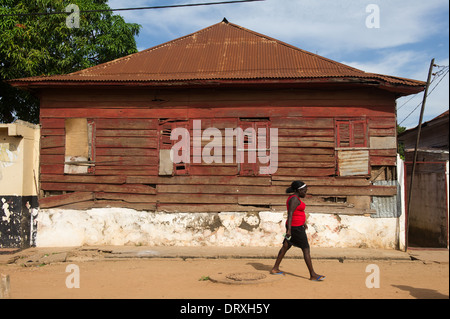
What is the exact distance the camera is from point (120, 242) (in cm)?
1030

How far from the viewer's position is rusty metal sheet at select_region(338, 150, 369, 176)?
1009 centimetres

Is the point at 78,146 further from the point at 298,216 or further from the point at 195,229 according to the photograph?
the point at 298,216

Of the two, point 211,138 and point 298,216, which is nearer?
point 298,216

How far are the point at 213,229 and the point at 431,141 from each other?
31.6 ft

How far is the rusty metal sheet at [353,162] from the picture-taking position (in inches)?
397

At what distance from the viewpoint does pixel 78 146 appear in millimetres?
10648

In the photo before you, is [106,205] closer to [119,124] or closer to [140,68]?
[119,124]

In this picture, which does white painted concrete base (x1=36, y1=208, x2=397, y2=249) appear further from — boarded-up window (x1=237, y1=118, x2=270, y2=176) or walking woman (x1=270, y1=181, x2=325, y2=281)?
walking woman (x1=270, y1=181, x2=325, y2=281)

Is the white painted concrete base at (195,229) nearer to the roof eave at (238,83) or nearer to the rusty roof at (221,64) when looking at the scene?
the roof eave at (238,83)

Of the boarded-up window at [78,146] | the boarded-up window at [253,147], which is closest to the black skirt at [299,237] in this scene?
the boarded-up window at [253,147]

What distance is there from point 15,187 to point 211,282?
19.7 feet

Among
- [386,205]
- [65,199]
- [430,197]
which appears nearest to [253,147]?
[386,205]

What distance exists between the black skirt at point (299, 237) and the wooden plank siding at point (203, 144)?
10.9 ft

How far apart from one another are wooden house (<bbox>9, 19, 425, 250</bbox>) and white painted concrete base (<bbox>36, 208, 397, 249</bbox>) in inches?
7.9
